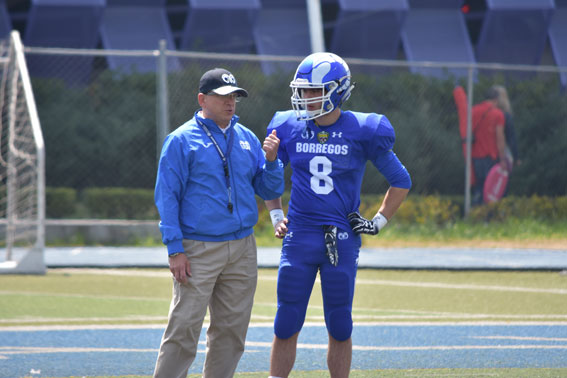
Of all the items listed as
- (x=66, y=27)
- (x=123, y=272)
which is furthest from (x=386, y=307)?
(x=66, y=27)

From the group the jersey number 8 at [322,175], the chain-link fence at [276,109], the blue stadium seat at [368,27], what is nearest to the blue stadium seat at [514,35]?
the blue stadium seat at [368,27]

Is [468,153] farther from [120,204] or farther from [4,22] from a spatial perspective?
[4,22]

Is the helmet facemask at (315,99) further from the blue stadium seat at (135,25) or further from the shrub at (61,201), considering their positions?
the blue stadium seat at (135,25)

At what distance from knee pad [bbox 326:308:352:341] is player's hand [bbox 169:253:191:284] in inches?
32.6

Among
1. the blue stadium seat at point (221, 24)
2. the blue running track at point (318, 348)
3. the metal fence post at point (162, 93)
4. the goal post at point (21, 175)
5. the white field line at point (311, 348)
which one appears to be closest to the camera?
the blue running track at point (318, 348)

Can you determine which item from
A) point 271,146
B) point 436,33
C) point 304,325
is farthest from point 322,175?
point 436,33

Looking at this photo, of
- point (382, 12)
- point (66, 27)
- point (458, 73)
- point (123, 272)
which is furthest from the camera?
point (382, 12)

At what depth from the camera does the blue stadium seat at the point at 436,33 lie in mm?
28188

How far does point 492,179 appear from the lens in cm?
1551

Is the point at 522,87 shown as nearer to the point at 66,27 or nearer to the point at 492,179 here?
the point at 492,179

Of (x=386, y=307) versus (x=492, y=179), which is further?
(x=492, y=179)

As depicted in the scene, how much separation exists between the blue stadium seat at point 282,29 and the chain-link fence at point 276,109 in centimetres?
1049

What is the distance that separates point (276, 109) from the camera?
15492 millimetres

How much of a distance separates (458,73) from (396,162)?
35.9 feet
